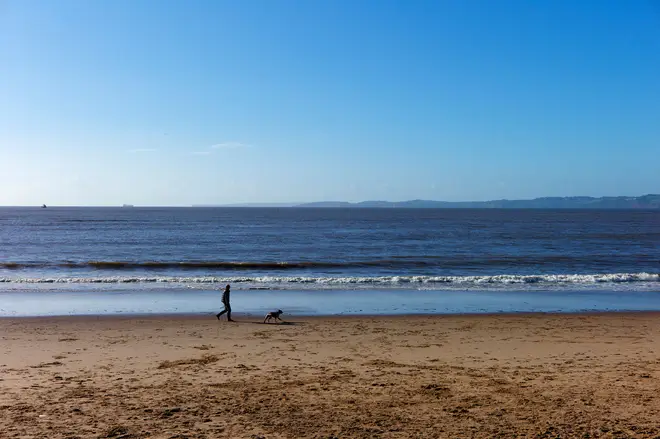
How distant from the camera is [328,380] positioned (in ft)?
36.6

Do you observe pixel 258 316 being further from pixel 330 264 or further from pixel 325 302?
pixel 330 264

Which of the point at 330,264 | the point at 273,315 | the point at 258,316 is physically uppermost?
the point at 273,315

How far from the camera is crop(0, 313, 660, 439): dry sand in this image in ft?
27.8

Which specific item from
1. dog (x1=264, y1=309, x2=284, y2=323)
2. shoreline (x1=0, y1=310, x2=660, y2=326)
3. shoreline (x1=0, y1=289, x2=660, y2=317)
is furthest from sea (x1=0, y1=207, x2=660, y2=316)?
dog (x1=264, y1=309, x2=284, y2=323)

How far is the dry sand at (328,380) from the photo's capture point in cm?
848

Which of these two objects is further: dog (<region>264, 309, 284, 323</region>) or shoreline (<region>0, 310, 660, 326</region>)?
shoreline (<region>0, 310, 660, 326</region>)

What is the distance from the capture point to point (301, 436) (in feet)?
26.5

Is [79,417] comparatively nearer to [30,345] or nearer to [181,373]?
[181,373]

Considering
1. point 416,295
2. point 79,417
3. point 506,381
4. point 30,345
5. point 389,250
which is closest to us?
point 79,417

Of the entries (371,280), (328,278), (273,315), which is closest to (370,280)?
(371,280)

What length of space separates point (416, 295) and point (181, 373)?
52.0 feet

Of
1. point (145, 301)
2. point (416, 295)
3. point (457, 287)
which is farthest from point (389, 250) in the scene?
point (145, 301)

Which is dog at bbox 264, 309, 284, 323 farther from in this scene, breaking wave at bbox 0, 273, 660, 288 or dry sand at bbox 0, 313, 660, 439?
breaking wave at bbox 0, 273, 660, 288

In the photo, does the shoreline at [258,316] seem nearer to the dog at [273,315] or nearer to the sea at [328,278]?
the dog at [273,315]
